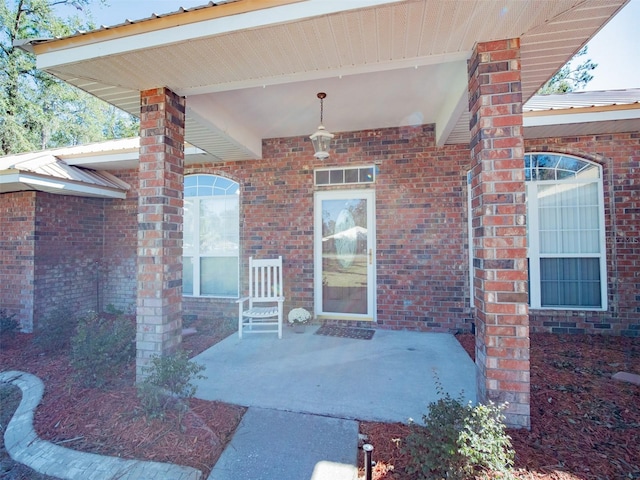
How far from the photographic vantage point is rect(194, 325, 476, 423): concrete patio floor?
106 inches

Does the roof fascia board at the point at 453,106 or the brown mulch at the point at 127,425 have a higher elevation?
the roof fascia board at the point at 453,106

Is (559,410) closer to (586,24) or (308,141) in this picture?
(586,24)

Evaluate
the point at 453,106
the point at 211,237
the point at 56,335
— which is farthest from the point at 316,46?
the point at 56,335

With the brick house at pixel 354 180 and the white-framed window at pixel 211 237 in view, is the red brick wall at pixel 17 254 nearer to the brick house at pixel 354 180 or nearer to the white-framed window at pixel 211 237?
the brick house at pixel 354 180

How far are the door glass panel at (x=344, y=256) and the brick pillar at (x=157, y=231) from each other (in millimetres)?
2722

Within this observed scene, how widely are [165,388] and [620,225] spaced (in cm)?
615

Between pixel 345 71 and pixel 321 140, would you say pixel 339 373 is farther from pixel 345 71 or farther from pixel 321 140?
pixel 345 71

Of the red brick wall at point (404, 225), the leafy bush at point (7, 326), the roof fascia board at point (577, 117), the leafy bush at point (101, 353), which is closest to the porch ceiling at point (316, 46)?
the roof fascia board at point (577, 117)

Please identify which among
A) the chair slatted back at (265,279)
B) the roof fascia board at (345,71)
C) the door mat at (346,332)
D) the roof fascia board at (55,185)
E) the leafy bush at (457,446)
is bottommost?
the door mat at (346,332)

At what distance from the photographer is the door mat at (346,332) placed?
466 cm

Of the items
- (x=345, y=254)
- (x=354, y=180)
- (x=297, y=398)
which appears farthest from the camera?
(x=345, y=254)

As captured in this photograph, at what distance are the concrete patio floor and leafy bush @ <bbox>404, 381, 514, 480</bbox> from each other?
56cm

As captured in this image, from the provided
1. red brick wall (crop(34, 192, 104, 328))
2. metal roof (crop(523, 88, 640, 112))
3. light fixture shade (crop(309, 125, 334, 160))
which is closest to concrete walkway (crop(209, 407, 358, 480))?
light fixture shade (crop(309, 125, 334, 160))

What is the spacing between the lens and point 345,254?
5363 mm
